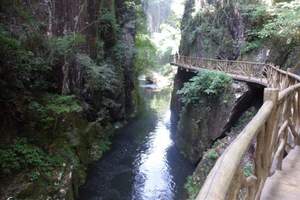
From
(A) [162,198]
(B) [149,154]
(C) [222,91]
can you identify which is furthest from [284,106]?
(B) [149,154]

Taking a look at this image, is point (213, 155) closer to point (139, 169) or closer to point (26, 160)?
point (139, 169)

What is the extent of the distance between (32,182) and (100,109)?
795 cm

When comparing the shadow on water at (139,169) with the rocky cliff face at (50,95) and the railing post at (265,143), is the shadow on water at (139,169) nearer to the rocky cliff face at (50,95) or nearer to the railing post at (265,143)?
the rocky cliff face at (50,95)

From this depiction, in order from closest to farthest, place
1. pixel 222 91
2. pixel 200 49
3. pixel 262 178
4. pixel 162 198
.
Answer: pixel 262 178 < pixel 162 198 < pixel 222 91 < pixel 200 49

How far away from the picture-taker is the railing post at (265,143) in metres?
2.75

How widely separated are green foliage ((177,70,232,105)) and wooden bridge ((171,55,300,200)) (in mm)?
7647

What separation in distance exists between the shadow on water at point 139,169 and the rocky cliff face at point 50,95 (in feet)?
2.08

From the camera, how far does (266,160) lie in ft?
9.66

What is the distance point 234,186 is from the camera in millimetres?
1753

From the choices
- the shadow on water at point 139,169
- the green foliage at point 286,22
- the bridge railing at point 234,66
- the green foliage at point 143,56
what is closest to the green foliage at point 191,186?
the shadow on water at point 139,169

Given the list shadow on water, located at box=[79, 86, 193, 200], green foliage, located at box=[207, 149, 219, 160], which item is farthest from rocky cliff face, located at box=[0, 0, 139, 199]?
green foliage, located at box=[207, 149, 219, 160]

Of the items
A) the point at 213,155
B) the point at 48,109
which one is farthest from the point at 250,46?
the point at 48,109

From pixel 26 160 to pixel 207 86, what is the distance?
26.0 ft

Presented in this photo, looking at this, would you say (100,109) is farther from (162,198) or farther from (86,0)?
(162,198)
